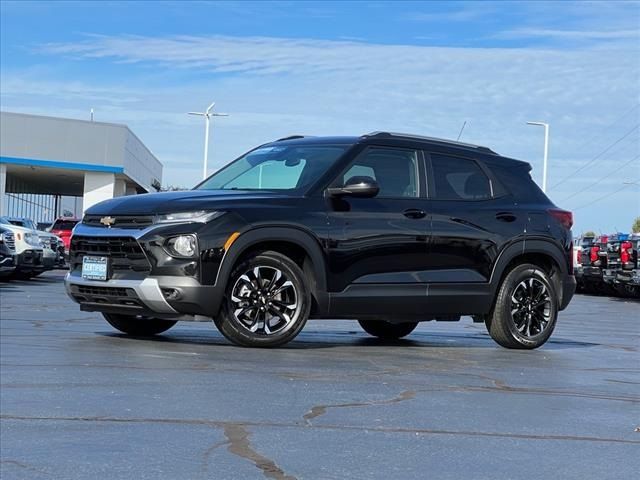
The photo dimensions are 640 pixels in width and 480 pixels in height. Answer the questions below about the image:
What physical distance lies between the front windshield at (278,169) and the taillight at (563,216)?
2.28 m

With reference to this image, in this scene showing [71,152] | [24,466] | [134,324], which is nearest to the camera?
[24,466]

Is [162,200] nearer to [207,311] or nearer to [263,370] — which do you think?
[207,311]

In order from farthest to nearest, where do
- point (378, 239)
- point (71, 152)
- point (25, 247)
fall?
point (71, 152)
point (25, 247)
point (378, 239)

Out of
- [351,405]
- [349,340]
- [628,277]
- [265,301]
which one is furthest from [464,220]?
[628,277]

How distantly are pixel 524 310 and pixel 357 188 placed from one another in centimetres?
219

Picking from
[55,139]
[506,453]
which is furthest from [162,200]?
[55,139]

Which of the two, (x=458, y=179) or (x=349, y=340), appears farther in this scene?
(x=349, y=340)

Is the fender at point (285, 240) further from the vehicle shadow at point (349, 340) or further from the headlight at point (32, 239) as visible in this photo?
the headlight at point (32, 239)

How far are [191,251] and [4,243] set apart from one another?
40.9 feet

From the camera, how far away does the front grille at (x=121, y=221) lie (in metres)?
8.45

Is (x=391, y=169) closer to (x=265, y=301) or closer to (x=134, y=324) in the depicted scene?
(x=265, y=301)

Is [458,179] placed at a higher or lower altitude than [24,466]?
higher

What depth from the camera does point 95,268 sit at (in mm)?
8648

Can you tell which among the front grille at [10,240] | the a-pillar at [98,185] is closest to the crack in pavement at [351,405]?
the front grille at [10,240]
